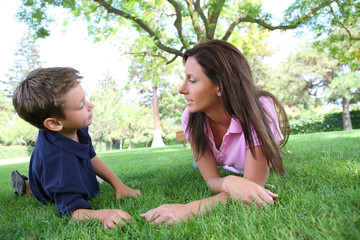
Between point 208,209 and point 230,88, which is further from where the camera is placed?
point 230,88

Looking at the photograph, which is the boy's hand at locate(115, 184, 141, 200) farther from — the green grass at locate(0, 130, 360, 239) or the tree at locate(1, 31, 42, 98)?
the tree at locate(1, 31, 42, 98)

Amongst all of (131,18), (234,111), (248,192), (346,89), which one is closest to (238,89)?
(234,111)

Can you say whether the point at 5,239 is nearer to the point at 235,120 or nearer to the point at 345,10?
the point at 235,120

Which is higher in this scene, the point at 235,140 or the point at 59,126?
the point at 59,126

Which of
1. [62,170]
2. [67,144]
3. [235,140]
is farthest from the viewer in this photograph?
[235,140]

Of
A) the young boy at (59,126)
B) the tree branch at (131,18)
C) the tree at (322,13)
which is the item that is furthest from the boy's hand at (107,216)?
the tree at (322,13)

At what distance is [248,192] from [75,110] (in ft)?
4.44

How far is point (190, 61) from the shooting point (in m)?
1.87

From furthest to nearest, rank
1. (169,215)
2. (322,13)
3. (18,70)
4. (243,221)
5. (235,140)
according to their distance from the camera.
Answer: (18,70) < (322,13) < (235,140) < (169,215) < (243,221)

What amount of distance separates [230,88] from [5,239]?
1.63m

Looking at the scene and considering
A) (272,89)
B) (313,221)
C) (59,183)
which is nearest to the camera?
(313,221)

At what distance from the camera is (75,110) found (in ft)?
6.18

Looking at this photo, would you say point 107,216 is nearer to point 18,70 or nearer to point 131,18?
point 131,18

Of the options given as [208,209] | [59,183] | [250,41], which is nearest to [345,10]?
[250,41]
